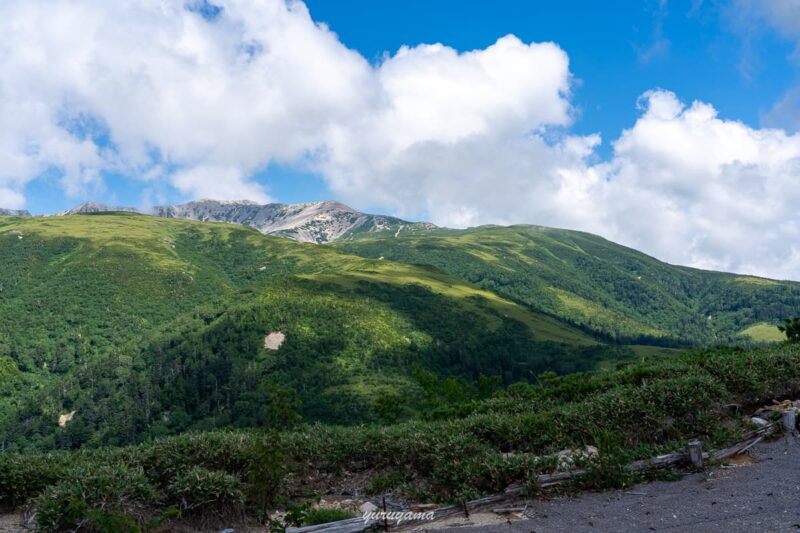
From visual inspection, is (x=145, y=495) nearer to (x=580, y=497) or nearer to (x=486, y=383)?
(x=580, y=497)

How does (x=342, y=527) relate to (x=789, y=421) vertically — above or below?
below

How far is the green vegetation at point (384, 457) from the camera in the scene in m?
12.5

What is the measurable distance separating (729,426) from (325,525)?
46.8 feet

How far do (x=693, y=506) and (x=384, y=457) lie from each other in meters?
9.27

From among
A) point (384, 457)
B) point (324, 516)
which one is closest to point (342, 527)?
point (324, 516)

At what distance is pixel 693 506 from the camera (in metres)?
11.4

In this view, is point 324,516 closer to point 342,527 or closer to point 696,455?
point 342,527

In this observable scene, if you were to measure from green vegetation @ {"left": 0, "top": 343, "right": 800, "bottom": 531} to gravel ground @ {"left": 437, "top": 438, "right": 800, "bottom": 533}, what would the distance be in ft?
3.29

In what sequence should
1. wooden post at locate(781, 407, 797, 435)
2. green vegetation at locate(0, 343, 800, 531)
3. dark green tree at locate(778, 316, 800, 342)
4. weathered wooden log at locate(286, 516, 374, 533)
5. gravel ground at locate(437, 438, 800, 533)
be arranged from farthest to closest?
1. dark green tree at locate(778, 316, 800, 342)
2. wooden post at locate(781, 407, 797, 435)
3. green vegetation at locate(0, 343, 800, 531)
4. weathered wooden log at locate(286, 516, 374, 533)
5. gravel ground at locate(437, 438, 800, 533)

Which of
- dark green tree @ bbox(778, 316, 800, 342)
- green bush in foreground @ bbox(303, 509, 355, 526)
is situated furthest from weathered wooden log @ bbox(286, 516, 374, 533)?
dark green tree @ bbox(778, 316, 800, 342)

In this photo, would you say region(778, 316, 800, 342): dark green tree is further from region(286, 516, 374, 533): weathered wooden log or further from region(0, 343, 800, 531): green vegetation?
region(286, 516, 374, 533): weathered wooden log

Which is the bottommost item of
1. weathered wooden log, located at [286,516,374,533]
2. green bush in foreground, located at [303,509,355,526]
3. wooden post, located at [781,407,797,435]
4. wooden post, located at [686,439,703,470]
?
green bush in foreground, located at [303,509,355,526]

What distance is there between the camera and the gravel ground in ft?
34.1

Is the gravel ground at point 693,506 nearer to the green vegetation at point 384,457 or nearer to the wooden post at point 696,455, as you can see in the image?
the wooden post at point 696,455
